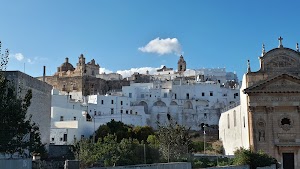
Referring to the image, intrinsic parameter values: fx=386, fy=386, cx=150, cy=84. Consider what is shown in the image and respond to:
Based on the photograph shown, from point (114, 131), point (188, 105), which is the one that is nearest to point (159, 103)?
point (188, 105)

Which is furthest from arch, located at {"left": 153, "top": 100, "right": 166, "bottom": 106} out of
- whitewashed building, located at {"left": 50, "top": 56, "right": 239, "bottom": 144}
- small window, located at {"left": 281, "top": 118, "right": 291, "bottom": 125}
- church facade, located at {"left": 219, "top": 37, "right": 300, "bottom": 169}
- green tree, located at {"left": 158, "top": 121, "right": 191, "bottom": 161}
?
green tree, located at {"left": 158, "top": 121, "right": 191, "bottom": 161}

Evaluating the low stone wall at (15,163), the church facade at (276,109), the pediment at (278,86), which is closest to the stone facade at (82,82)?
the church facade at (276,109)

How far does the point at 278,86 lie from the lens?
35.0m

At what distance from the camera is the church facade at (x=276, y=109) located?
34.7m

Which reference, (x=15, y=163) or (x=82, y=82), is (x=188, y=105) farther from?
(x=15, y=163)

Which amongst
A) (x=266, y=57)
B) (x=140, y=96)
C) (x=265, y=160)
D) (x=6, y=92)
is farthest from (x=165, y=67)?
(x=6, y=92)

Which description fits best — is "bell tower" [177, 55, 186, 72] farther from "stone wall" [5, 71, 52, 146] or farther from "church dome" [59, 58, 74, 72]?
"stone wall" [5, 71, 52, 146]

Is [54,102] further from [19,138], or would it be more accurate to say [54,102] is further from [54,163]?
[19,138]

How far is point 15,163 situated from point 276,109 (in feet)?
93.5

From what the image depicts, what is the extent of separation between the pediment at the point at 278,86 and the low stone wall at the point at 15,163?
1035 inches

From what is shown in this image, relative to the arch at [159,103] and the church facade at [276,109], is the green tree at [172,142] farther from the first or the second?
the arch at [159,103]

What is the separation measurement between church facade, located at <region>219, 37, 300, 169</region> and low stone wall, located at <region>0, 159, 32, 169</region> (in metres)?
26.2

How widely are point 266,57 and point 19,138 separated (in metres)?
27.7

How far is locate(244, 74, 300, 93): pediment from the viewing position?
34781mm
